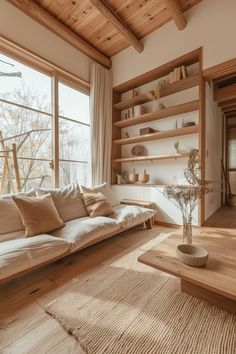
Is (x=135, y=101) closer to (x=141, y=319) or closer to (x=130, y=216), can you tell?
(x=130, y=216)

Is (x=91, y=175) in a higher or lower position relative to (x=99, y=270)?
higher

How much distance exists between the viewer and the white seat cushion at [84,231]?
1719 millimetres

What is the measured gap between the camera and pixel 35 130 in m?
2.76

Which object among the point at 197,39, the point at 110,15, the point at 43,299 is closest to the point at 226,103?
the point at 197,39

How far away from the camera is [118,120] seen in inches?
157

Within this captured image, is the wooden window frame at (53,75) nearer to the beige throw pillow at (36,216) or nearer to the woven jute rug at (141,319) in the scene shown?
the beige throw pillow at (36,216)

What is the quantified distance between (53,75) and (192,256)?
3248mm

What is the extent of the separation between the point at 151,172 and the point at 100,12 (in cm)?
273

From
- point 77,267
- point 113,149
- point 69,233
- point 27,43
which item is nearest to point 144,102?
point 113,149

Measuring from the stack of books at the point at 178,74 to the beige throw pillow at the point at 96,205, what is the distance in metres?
2.31

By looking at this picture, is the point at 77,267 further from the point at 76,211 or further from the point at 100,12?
the point at 100,12

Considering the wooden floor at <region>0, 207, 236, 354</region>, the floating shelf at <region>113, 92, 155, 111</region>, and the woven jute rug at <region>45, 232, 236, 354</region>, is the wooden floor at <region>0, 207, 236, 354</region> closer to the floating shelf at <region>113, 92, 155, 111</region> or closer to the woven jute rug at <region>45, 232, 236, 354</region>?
the woven jute rug at <region>45, 232, 236, 354</region>

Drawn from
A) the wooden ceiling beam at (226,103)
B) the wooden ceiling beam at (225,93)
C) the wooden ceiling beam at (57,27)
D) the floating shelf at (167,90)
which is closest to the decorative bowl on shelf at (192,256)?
the floating shelf at (167,90)

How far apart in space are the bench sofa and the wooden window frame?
2.43 ft
